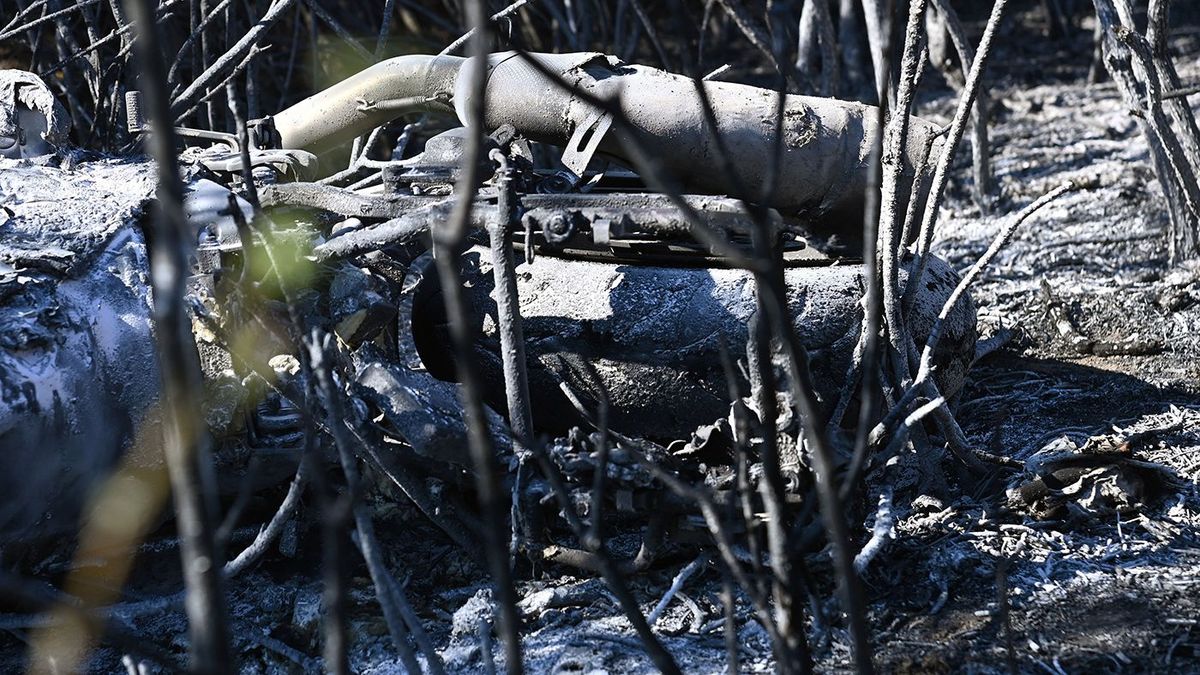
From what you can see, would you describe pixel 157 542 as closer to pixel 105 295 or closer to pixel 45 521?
pixel 45 521

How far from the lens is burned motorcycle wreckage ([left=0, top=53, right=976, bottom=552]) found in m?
2.70

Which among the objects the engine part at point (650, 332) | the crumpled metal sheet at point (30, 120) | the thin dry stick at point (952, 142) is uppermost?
the crumpled metal sheet at point (30, 120)

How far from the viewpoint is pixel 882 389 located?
3.08m

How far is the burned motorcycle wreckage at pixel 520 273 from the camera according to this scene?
270cm

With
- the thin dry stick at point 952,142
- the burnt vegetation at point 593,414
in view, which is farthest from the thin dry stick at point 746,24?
the thin dry stick at point 952,142

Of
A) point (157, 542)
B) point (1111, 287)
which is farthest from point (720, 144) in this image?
point (1111, 287)

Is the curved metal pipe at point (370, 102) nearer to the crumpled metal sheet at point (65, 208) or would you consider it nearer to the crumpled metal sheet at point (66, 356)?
the crumpled metal sheet at point (65, 208)

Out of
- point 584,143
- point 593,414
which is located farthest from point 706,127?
point 593,414

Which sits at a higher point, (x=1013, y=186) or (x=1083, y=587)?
(x=1013, y=186)

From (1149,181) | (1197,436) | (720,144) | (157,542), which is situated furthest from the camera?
(1149,181)

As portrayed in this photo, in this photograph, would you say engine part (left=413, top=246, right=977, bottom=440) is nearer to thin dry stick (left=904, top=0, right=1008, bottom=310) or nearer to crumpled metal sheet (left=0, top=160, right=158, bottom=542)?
thin dry stick (left=904, top=0, right=1008, bottom=310)

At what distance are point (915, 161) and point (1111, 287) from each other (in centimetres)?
150

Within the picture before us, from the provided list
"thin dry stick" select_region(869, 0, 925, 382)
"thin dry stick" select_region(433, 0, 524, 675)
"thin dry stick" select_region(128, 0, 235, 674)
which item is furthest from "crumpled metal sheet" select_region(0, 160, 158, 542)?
"thin dry stick" select_region(869, 0, 925, 382)

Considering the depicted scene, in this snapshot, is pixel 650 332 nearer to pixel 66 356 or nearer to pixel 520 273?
pixel 520 273
